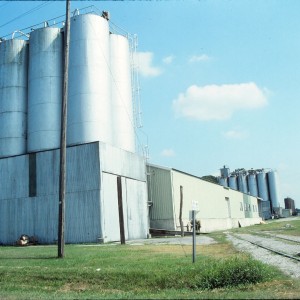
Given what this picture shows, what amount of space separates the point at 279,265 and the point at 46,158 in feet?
81.1

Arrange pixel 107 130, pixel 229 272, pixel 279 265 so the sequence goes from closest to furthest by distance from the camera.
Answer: pixel 229 272 < pixel 279 265 < pixel 107 130

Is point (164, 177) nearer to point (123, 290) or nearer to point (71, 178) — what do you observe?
point (71, 178)

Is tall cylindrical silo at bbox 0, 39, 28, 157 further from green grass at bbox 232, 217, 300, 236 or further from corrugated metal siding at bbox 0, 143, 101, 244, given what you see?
green grass at bbox 232, 217, 300, 236

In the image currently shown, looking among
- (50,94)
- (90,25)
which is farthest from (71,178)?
(90,25)

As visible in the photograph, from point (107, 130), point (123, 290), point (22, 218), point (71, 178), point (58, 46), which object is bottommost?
point (123, 290)

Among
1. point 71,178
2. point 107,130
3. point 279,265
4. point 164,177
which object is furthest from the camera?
point 164,177

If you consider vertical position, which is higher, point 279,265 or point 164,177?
point 164,177

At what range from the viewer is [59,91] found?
3666 centimetres

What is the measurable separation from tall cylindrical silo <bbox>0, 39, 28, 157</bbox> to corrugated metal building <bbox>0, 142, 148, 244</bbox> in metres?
1.58

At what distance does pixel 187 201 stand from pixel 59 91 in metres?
20.6

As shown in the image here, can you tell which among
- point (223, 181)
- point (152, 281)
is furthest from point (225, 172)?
point (152, 281)

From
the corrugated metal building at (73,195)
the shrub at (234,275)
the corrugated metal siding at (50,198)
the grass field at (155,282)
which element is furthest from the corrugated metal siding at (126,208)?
the shrub at (234,275)

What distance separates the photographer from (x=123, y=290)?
11.5 m

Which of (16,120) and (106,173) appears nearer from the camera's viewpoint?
(106,173)
